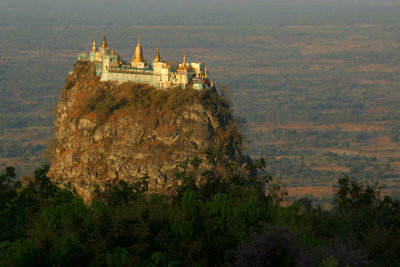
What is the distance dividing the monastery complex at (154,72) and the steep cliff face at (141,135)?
0.57 metres

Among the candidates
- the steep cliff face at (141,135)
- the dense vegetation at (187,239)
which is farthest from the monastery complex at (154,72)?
the dense vegetation at (187,239)

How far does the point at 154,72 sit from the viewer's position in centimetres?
4550

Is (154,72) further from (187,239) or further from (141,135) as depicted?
(187,239)

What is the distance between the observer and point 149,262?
14852 millimetres

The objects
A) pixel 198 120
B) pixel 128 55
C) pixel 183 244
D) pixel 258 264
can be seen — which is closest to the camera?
pixel 258 264

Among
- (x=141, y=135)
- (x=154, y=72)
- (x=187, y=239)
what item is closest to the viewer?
(x=187, y=239)

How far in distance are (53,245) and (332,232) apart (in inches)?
289

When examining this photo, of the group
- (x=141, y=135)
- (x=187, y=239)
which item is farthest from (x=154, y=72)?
(x=187, y=239)

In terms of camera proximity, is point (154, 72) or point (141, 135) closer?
point (141, 135)

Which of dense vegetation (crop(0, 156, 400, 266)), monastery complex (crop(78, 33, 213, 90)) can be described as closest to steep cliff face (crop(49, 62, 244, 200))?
monastery complex (crop(78, 33, 213, 90))

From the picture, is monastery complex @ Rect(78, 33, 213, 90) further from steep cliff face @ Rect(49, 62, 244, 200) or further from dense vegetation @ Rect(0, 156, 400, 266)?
dense vegetation @ Rect(0, 156, 400, 266)

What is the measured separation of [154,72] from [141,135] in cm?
410

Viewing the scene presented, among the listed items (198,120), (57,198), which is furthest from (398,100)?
(57,198)

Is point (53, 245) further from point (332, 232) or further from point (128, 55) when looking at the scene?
point (128, 55)
